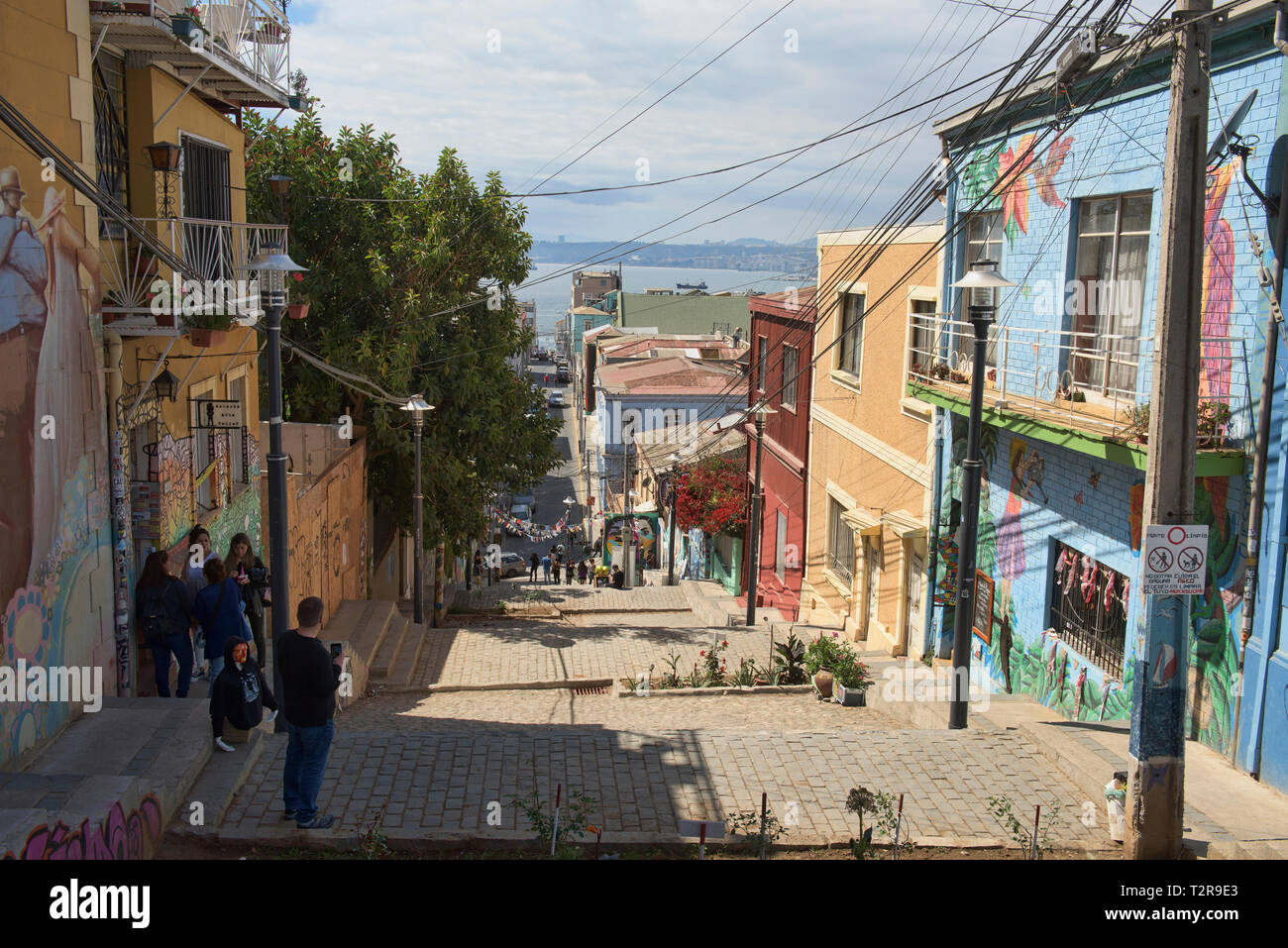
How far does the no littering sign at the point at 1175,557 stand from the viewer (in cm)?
706

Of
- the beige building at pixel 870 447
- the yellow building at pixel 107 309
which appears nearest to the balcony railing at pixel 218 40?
the yellow building at pixel 107 309

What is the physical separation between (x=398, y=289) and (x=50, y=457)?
1351 centimetres

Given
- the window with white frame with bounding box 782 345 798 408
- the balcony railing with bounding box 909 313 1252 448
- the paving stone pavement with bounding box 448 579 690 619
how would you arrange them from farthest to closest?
the paving stone pavement with bounding box 448 579 690 619 → the window with white frame with bounding box 782 345 798 408 → the balcony railing with bounding box 909 313 1252 448

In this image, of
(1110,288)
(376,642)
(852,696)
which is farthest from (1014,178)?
(376,642)

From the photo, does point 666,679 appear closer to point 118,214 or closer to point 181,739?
point 181,739

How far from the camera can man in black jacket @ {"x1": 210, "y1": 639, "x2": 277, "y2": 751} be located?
25.7ft

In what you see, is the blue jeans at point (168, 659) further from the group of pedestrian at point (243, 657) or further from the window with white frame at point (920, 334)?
the window with white frame at point (920, 334)

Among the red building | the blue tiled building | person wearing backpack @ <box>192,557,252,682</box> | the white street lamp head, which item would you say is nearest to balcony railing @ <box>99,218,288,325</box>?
person wearing backpack @ <box>192,557,252,682</box>

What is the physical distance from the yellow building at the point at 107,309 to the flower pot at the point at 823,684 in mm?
7650

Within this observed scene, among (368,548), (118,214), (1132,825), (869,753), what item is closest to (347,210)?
(368,548)

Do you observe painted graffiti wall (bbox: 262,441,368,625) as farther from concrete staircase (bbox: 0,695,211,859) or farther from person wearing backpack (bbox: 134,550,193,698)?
concrete staircase (bbox: 0,695,211,859)

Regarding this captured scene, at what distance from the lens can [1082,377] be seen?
1187 cm

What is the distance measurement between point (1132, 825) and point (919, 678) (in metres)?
5.71

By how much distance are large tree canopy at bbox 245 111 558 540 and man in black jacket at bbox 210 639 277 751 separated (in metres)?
12.9
